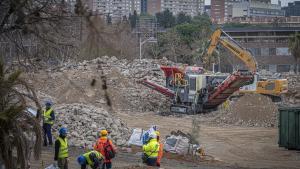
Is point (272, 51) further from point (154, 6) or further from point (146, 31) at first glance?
point (154, 6)

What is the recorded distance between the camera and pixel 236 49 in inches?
1715

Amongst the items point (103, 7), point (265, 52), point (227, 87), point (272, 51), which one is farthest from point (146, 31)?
point (103, 7)

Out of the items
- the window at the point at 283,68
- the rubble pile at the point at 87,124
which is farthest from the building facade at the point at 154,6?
the rubble pile at the point at 87,124

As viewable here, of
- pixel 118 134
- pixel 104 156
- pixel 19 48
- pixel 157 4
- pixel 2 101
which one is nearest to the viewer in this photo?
pixel 19 48

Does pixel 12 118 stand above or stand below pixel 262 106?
above

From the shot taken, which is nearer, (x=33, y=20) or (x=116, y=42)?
(x=116, y=42)

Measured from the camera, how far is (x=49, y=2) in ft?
23.7

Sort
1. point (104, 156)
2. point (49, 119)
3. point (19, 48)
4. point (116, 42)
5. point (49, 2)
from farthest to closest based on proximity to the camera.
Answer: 1. point (49, 119)
2. point (104, 156)
3. point (19, 48)
4. point (49, 2)
5. point (116, 42)

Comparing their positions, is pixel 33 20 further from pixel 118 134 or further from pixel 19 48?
pixel 118 134

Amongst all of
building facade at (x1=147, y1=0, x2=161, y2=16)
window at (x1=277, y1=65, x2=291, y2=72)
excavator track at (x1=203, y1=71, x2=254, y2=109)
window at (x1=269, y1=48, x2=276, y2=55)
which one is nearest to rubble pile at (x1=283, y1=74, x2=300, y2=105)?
excavator track at (x1=203, y1=71, x2=254, y2=109)

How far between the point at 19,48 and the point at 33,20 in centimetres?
91

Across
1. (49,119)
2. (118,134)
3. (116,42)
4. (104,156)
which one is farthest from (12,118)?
(118,134)

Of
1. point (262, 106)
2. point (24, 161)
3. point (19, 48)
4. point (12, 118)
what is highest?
point (19, 48)

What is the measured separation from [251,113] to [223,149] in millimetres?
9295
